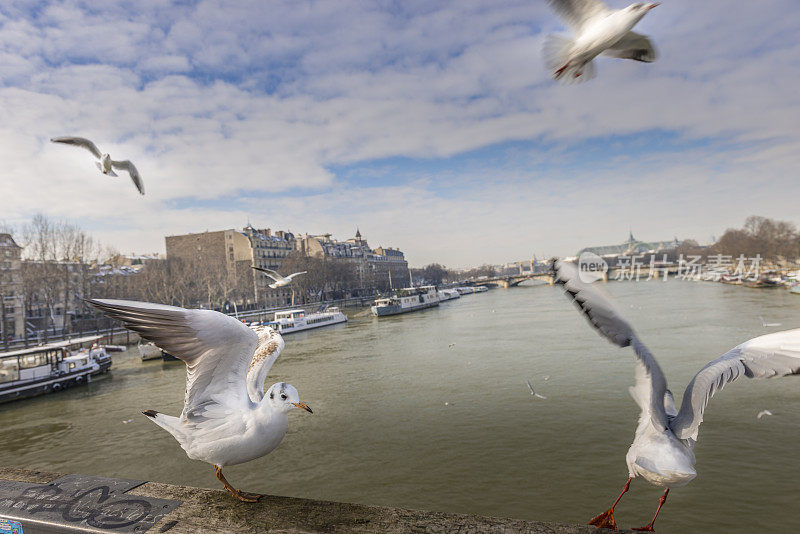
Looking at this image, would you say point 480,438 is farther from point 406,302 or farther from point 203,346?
point 406,302

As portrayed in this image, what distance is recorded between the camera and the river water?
530 centimetres

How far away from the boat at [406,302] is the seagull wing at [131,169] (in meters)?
33.5

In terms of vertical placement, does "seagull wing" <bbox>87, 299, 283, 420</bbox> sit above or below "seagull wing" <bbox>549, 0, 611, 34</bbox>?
below

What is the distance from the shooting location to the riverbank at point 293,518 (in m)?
1.87

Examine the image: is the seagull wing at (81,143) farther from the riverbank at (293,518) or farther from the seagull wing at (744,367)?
the seagull wing at (744,367)

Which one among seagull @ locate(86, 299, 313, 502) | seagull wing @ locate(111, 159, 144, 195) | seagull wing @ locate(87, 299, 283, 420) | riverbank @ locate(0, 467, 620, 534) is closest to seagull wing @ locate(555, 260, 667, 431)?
riverbank @ locate(0, 467, 620, 534)

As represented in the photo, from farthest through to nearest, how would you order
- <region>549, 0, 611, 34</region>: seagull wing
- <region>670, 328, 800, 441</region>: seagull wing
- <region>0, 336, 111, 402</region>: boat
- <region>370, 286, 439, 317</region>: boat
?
<region>370, 286, 439, 317</region>: boat
<region>0, 336, 111, 402</region>: boat
<region>549, 0, 611, 34</region>: seagull wing
<region>670, 328, 800, 441</region>: seagull wing

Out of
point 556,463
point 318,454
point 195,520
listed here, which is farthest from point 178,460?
point 195,520

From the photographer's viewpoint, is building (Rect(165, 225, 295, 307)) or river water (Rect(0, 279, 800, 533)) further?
building (Rect(165, 225, 295, 307))

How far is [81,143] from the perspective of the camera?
4215 millimetres

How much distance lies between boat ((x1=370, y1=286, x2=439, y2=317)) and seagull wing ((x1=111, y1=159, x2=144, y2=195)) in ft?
110

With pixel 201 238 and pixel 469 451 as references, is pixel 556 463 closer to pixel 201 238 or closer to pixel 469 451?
pixel 469 451
